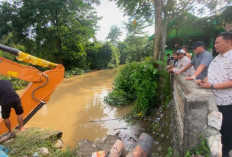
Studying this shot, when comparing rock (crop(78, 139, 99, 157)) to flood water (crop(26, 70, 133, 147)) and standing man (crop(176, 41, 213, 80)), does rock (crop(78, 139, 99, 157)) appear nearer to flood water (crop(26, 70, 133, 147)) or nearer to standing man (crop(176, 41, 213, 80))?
flood water (crop(26, 70, 133, 147))

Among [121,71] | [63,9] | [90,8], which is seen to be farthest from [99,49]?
[121,71]

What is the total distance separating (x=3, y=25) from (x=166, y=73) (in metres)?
16.1

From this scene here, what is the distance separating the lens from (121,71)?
868cm

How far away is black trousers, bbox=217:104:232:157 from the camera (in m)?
2.25

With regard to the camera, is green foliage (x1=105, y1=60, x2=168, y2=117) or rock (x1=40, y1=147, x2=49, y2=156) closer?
rock (x1=40, y1=147, x2=49, y2=156)

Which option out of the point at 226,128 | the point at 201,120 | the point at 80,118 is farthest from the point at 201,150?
the point at 80,118

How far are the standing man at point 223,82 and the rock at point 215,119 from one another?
255mm

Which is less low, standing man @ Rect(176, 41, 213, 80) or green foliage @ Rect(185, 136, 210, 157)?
standing man @ Rect(176, 41, 213, 80)

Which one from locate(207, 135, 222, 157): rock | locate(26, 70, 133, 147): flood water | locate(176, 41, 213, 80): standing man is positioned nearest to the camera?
locate(207, 135, 222, 157): rock

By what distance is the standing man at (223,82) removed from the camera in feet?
7.27

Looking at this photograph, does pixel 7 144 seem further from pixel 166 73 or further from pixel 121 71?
pixel 121 71

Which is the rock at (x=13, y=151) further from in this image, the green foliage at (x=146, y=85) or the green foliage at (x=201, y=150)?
the green foliage at (x=146, y=85)

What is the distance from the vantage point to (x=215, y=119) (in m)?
2.12

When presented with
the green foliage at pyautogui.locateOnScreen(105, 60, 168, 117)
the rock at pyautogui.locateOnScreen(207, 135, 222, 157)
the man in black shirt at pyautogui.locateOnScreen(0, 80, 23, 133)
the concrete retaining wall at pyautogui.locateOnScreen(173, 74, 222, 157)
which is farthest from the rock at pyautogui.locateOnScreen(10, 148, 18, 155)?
the rock at pyautogui.locateOnScreen(207, 135, 222, 157)
